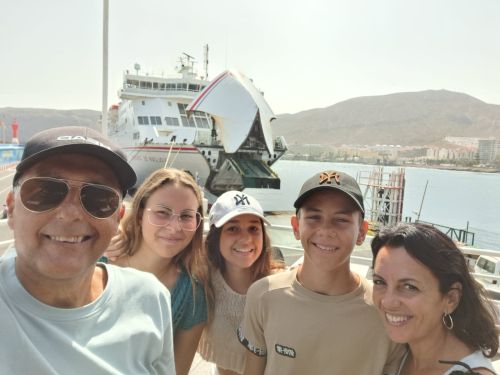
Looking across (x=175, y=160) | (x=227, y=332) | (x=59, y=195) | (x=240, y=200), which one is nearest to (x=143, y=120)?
(x=175, y=160)

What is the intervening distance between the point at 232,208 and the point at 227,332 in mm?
597

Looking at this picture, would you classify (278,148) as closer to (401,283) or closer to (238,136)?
(238,136)

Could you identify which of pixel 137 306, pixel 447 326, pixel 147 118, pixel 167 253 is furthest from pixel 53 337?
pixel 147 118

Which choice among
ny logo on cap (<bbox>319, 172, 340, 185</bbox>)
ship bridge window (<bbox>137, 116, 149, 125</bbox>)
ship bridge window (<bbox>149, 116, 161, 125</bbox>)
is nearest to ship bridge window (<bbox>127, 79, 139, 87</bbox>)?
ship bridge window (<bbox>137, 116, 149, 125</bbox>)

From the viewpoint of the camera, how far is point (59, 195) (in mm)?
1046

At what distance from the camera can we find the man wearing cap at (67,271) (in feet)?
3.18

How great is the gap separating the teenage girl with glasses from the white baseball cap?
0.09 meters

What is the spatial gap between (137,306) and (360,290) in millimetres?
881

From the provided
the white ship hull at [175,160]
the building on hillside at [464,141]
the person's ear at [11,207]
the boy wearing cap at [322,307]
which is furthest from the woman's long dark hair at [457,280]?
the building on hillside at [464,141]

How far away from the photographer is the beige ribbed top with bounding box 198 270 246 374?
1819 millimetres

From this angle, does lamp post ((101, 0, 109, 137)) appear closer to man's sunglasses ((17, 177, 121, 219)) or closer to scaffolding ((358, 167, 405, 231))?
man's sunglasses ((17, 177, 121, 219))

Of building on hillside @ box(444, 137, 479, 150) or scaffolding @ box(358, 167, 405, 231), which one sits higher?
building on hillside @ box(444, 137, 479, 150)

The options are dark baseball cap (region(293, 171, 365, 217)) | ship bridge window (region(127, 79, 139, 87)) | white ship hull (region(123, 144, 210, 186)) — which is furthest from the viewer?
ship bridge window (region(127, 79, 139, 87))

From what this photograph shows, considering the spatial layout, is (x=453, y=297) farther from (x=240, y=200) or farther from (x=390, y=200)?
(x=390, y=200)
